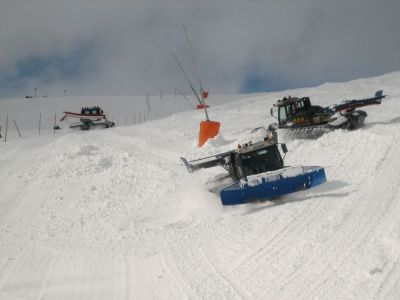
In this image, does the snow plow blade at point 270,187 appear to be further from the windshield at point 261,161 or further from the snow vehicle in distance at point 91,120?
the snow vehicle in distance at point 91,120

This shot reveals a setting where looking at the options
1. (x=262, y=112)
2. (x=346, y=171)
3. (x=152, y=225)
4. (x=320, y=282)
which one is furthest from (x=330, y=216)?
(x=262, y=112)

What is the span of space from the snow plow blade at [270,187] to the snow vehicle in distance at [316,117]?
6903mm

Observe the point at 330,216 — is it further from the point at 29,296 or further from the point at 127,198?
the point at 127,198

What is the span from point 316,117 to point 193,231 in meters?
10.2

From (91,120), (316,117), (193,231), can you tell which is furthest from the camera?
(91,120)

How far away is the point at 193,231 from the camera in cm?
895

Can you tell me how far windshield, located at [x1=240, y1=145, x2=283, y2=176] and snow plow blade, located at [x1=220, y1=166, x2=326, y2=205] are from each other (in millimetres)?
1171

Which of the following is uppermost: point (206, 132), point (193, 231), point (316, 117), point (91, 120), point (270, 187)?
point (316, 117)

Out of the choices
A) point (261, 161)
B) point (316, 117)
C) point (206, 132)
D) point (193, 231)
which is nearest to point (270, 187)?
point (261, 161)

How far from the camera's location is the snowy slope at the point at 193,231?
6.07 m

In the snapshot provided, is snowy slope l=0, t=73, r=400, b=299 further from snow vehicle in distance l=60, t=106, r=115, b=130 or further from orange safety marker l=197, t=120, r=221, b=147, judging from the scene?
snow vehicle in distance l=60, t=106, r=115, b=130

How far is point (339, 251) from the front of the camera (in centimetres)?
642

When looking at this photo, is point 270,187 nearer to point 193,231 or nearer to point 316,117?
point 193,231

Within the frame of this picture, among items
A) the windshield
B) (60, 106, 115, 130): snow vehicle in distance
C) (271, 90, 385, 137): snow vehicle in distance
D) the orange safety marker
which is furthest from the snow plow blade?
A: (60, 106, 115, 130): snow vehicle in distance
